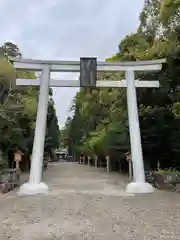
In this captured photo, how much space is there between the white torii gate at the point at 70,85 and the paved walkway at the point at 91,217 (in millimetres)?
971

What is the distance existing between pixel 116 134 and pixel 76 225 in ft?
35.6

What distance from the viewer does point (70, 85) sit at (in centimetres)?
1126

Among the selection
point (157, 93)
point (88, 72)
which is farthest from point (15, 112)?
point (157, 93)

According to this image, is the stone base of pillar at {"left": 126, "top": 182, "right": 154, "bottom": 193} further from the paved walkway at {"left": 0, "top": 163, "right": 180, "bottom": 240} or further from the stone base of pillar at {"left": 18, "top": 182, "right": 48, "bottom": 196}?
the stone base of pillar at {"left": 18, "top": 182, "right": 48, "bottom": 196}

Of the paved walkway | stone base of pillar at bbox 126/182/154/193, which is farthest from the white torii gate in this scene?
the paved walkway

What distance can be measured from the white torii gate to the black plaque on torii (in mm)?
179

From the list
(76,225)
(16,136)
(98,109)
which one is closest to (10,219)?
(76,225)

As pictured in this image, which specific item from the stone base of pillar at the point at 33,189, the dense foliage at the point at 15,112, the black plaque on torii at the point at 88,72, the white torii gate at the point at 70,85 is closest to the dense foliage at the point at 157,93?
the white torii gate at the point at 70,85

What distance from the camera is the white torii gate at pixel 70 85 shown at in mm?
10078

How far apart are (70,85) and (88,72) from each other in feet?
2.47

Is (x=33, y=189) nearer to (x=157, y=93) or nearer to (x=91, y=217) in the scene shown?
(x=91, y=217)

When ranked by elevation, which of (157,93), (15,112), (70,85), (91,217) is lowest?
(91,217)

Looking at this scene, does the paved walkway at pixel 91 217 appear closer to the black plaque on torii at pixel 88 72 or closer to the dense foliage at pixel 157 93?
the black plaque on torii at pixel 88 72

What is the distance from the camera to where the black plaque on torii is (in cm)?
1100
